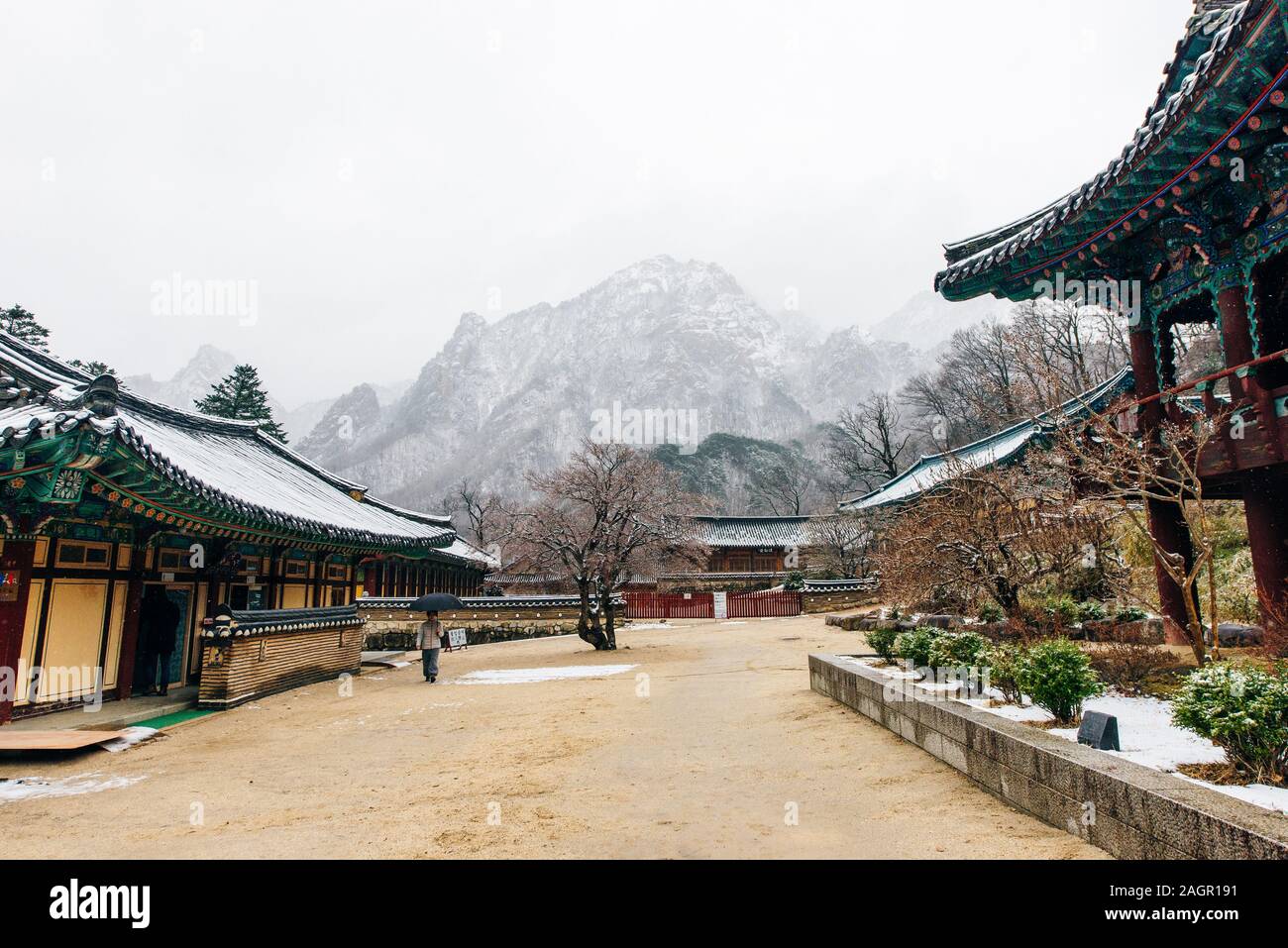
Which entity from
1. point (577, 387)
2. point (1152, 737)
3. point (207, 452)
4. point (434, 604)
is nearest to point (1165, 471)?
point (1152, 737)

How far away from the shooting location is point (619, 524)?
19.8 meters

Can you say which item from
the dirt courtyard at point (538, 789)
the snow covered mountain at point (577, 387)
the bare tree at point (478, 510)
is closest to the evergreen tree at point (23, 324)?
the bare tree at point (478, 510)

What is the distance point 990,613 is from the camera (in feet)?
43.5

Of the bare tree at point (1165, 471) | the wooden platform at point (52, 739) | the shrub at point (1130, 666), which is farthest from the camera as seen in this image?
the wooden platform at point (52, 739)

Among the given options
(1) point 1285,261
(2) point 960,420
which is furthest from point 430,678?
(2) point 960,420

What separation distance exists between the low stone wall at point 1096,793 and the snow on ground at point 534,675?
31.9ft

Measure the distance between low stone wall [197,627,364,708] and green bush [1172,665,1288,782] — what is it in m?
13.9

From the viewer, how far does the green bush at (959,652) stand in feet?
A: 25.3

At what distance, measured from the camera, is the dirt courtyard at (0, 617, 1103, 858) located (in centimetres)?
482

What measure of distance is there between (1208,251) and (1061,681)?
6280 millimetres

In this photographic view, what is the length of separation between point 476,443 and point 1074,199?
14185cm

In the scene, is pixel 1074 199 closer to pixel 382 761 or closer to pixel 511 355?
pixel 382 761

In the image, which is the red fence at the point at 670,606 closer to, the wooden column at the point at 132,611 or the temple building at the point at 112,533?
the temple building at the point at 112,533

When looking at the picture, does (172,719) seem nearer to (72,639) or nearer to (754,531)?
(72,639)
